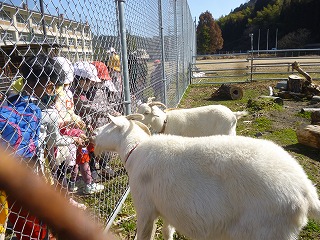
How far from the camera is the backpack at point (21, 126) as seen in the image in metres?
1.78

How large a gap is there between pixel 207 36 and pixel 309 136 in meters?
56.6

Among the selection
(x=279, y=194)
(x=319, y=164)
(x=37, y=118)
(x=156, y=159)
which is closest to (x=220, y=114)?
(x=319, y=164)

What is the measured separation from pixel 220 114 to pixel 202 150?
2.51 meters

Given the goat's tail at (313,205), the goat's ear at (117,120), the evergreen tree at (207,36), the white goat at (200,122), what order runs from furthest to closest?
the evergreen tree at (207,36)
the white goat at (200,122)
the goat's ear at (117,120)
the goat's tail at (313,205)

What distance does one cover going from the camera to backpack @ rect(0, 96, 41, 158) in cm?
178

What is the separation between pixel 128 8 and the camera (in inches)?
Answer: 146

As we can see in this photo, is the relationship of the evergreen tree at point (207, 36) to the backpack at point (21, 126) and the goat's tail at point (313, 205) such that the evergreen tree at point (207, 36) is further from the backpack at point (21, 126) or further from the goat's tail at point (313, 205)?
the backpack at point (21, 126)

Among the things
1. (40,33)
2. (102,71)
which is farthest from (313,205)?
(102,71)

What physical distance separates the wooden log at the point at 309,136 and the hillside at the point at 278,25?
53.3m

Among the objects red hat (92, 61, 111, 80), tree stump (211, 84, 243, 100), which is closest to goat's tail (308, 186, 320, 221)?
red hat (92, 61, 111, 80)

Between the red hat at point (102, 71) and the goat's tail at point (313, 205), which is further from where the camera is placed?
the red hat at point (102, 71)

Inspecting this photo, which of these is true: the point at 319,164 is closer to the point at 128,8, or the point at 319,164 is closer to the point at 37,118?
the point at 128,8

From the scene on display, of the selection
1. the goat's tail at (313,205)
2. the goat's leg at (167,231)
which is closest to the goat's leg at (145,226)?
the goat's leg at (167,231)

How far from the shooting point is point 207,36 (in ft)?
191
